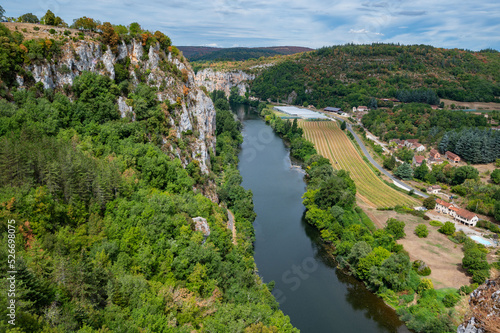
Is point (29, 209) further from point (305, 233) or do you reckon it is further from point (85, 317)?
point (305, 233)

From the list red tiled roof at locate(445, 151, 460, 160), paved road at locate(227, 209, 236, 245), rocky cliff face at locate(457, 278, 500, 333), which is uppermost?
rocky cliff face at locate(457, 278, 500, 333)

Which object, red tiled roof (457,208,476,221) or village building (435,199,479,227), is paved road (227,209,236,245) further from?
red tiled roof (457,208,476,221)

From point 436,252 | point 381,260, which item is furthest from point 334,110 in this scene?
point 381,260

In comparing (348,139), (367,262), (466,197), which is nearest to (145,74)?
(367,262)

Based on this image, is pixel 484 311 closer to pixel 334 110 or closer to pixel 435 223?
pixel 435 223

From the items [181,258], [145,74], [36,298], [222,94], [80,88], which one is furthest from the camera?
[222,94]

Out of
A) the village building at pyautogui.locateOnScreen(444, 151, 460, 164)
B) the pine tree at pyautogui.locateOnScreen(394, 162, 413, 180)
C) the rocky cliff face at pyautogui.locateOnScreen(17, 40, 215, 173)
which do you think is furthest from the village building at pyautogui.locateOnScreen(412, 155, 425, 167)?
the rocky cliff face at pyautogui.locateOnScreen(17, 40, 215, 173)
